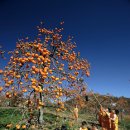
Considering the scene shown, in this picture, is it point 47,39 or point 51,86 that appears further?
point 47,39

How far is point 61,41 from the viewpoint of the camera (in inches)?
585

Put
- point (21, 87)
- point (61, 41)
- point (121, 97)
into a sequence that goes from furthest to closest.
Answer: point (121, 97) < point (61, 41) < point (21, 87)

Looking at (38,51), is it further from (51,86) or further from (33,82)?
(33,82)

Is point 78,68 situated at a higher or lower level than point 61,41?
lower

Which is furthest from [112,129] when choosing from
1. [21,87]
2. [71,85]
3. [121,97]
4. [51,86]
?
[121,97]

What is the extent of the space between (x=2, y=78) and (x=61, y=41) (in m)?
6.71

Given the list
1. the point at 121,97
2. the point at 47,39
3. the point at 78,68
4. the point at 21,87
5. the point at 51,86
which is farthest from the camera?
the point at 121,97

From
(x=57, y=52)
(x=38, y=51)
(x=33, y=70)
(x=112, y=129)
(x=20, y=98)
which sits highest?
(x=57, y=52)

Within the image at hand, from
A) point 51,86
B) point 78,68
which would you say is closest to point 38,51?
point 51,86

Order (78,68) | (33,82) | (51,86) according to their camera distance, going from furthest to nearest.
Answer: (78,68) < (51,86) < (33,82)

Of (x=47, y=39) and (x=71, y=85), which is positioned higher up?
(x=47, y=39)

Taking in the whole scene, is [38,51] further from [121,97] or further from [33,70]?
[121,97]

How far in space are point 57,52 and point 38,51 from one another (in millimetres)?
5004

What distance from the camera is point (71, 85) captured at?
1254cm
